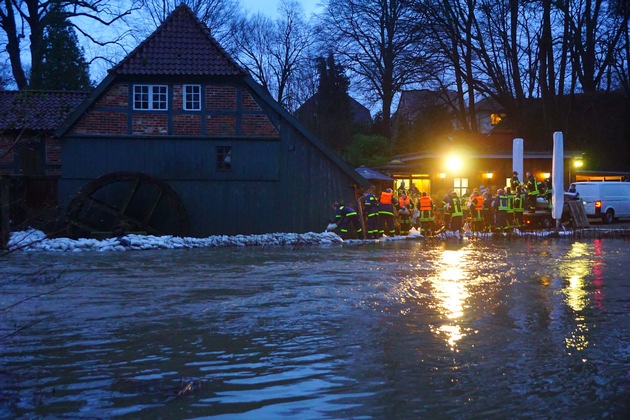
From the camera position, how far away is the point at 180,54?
2841 centimetres

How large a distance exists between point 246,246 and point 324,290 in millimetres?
11637

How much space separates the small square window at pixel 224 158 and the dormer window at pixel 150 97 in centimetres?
228

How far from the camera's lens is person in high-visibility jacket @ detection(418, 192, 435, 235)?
97.2ft

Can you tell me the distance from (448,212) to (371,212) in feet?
14.9

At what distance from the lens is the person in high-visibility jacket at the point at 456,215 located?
30.8 m

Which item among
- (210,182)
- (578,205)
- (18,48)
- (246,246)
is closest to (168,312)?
(246,246)

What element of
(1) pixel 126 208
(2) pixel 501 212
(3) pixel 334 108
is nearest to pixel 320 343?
(1) pixel 126 208

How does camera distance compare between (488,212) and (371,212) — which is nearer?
(371,212)

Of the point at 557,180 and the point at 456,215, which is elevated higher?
the point at 557,180

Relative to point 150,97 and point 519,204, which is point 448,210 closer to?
point 519,204

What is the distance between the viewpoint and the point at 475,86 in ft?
162

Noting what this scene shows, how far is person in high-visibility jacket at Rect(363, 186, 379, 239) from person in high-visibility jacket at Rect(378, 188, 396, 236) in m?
0.23

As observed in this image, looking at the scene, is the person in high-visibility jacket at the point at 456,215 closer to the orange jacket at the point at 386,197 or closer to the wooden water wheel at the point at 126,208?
the orange jacket at the point at 386,197

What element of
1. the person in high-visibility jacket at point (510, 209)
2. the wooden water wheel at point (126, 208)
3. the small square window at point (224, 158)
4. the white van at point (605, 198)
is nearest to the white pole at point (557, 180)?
the person in high-visibility jacket at point (510, 209)
